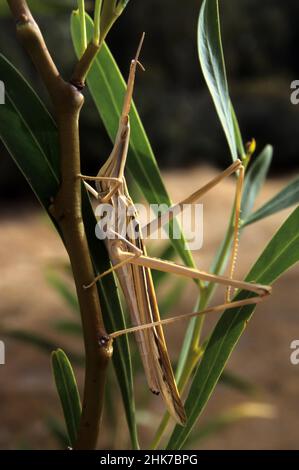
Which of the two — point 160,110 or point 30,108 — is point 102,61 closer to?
point 30,108

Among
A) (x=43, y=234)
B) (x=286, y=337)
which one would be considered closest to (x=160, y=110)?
(x=43, y=234)

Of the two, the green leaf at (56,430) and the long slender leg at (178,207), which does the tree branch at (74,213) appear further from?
→ the green leaf at (56,430)

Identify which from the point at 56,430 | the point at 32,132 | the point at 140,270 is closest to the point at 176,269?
the point at 140,270

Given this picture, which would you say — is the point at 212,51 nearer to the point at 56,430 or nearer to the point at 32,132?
the point at 32,132

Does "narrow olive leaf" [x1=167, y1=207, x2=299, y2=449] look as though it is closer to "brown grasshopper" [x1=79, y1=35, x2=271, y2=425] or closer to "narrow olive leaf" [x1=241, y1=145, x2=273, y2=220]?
"brown grasshopper" [x1=79, y1=35, x2=271, y2=425]

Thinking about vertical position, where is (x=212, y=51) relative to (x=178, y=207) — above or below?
above

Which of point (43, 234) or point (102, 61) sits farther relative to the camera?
point (43, 234)

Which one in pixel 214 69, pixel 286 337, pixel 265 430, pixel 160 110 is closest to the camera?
pixel 214 69
